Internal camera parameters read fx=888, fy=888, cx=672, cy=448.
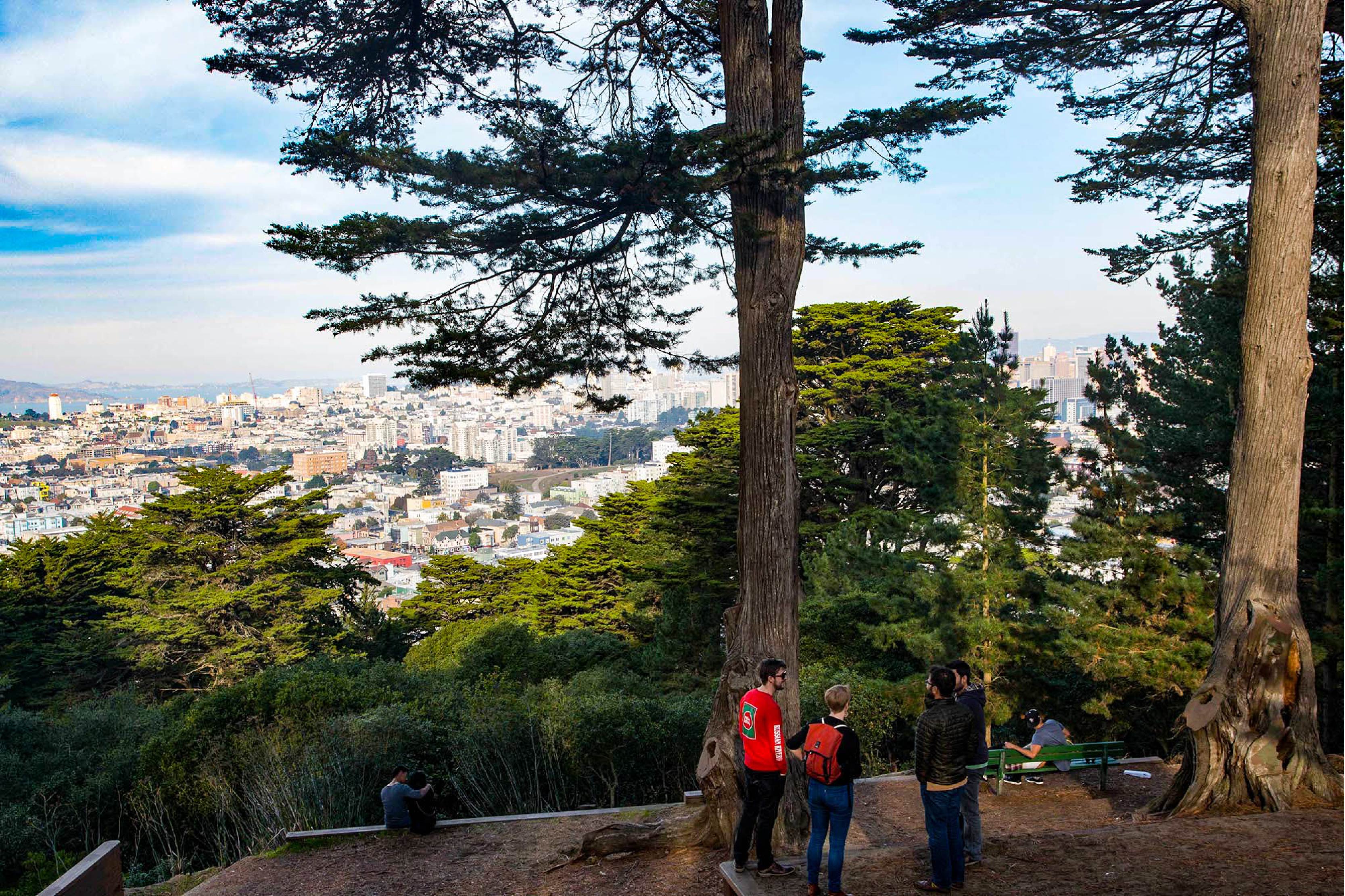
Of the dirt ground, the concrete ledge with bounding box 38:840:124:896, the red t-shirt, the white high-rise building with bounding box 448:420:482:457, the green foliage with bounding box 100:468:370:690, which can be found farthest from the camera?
the white high-rise building with bounding box 448:420:482:457

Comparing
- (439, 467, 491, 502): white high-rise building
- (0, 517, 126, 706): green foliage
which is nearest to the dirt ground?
(0, 517, 126, 706): green foliage

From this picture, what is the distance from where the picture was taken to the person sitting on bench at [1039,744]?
20.5 feet

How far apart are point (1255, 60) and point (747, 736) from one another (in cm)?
451

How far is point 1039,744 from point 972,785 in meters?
2.86

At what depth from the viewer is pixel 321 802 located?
6508 millimetres

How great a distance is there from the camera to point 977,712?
12.7 feet

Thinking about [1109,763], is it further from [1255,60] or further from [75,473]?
[75,473]

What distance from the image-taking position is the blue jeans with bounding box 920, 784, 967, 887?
11.4ft

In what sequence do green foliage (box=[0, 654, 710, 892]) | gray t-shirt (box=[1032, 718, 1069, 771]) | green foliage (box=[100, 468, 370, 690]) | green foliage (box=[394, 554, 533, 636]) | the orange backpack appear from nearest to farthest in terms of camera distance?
1. the orange backpack
2. gray t-shirt (box=[1032, 718, 1069, 771])
3. green foliage (box=[0, 654, 710, 892])
4. green foliage (box=[100, 468, 370, 690])
5. green foliage (box=[394, 554, 533, 636])

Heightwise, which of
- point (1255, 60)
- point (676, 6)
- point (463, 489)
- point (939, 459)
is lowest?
point (463, 489)

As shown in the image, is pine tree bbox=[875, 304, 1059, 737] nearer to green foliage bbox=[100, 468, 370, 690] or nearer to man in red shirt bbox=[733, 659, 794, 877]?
man in red shirt bbox=[733, 659, 794, 877]

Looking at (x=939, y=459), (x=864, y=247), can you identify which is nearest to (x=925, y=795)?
(x=864, y=247)

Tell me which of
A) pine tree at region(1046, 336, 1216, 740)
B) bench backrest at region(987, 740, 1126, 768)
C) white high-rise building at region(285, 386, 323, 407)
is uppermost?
white high-rise building at region(285, 386, 323, 407)

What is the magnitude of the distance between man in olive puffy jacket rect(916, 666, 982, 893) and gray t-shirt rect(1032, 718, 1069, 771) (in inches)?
130
